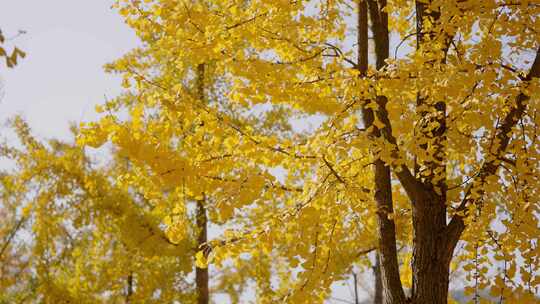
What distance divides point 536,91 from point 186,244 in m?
5.38

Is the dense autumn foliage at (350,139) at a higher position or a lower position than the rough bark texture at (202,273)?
lower

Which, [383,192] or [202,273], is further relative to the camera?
[202,273]

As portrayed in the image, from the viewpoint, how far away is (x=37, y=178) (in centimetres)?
721

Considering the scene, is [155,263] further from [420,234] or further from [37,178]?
[420,234]

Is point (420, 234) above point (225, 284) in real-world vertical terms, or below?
below

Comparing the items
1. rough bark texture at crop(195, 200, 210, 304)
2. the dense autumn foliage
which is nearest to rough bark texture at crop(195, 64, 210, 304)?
rough bark texture at crop(195, 200, 210, 304)

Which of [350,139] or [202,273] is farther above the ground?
[202,273]

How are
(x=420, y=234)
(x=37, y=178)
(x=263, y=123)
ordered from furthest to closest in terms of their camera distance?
(x=263, y=123) → (x=37, y=178) → (x=420, y=234)

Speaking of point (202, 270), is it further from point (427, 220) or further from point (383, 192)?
point (427, 220)

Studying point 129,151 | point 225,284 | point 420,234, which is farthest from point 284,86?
point 225,284

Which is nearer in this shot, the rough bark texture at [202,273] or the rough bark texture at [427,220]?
the rough bark texture at [427,220]

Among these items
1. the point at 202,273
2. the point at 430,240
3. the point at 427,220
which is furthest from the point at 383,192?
the point at 202,273

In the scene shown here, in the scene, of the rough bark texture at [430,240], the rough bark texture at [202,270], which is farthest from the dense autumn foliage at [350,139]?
the rough bark texture at [202,270]

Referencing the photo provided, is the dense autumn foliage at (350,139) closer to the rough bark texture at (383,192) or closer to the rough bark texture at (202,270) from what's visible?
the rough bark texture at (383,192)
